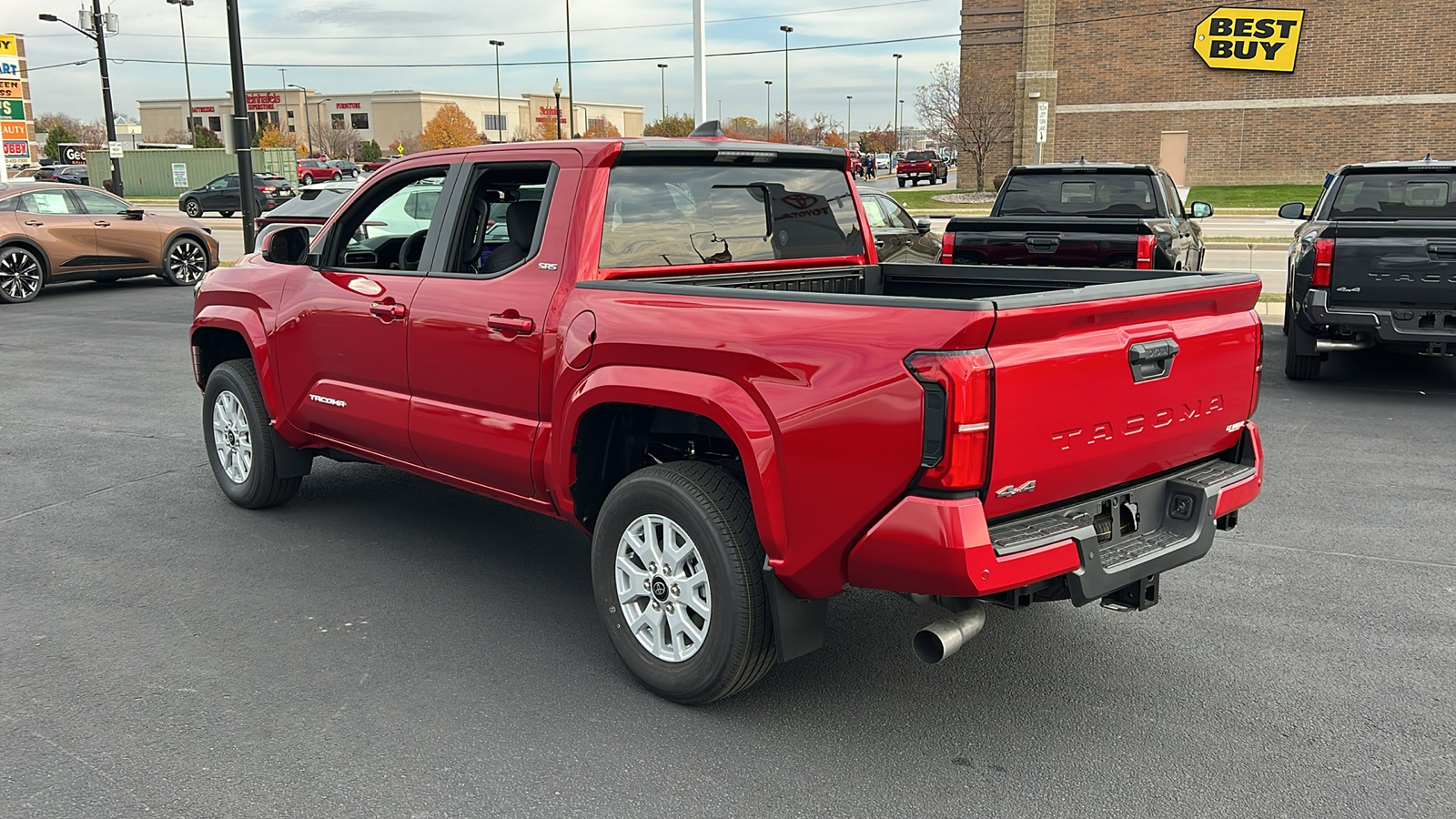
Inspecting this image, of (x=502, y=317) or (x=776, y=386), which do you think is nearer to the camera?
(x=776, y=386)

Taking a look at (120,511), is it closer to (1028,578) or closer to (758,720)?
(758,720)

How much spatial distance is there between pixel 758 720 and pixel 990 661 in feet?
3.25

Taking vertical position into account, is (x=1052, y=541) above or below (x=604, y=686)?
above

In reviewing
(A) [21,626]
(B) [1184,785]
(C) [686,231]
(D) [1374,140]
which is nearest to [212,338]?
(A) [21,626]

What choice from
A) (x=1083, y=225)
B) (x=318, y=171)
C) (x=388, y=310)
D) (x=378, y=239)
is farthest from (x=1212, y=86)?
(x=388, y=310)

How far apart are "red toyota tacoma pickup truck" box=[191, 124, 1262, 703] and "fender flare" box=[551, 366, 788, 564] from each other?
1 cm

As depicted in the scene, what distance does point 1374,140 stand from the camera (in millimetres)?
41375

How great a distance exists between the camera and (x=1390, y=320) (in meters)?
8.60

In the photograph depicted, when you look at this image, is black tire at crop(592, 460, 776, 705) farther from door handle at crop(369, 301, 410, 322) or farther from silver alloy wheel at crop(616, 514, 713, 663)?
door handle at crop(369, 301, 410, 322)

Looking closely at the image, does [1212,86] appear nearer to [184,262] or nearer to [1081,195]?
[1081,195]

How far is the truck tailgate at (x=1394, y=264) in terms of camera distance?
8367mm

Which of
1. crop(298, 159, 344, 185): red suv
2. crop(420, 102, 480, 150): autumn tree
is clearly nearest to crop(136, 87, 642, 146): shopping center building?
crop(420, 102, 480, 150): autumn tree

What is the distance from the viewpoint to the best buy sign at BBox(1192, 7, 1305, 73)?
41719mm

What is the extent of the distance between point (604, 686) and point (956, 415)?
1.77 meters
